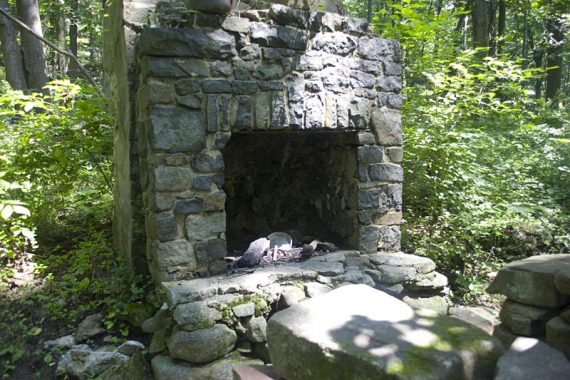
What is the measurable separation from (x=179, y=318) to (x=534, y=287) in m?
2.18

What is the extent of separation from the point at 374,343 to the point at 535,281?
1.03m

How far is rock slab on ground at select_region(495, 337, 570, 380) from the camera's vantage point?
60.3 inches

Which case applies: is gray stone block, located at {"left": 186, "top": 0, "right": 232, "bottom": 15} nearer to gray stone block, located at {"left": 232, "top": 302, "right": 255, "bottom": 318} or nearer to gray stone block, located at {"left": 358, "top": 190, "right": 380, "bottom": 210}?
gray stone block, located at {"left": 358, "top": 190, "right": 380, "bottom": 210}

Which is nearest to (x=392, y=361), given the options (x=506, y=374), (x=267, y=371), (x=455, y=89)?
(x=506, y=374)

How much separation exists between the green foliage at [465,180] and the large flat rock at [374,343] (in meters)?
2.80

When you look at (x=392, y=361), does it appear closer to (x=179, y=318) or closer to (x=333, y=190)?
(x=179, y=318)

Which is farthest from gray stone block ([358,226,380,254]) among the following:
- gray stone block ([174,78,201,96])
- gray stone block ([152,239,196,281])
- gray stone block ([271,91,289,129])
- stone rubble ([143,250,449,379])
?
gray stone block ([174,78,201,96])

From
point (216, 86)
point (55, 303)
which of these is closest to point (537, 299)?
point (216, 86)

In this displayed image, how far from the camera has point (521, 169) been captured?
5.69 metres

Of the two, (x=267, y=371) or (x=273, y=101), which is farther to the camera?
(x=273, y=101)

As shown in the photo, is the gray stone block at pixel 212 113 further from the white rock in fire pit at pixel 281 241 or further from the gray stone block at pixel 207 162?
the white rock in fire pit at pixel 281 241

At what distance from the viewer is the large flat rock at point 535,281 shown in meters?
2.15

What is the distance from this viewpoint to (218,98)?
3381mm

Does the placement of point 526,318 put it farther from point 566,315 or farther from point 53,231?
point 53,231
